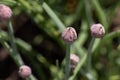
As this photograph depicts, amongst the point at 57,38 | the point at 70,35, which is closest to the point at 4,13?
the point at 70,35

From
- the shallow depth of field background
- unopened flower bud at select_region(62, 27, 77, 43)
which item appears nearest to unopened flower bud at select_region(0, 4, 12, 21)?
unopened flower bud at select_region(62, 27, 77, 43)

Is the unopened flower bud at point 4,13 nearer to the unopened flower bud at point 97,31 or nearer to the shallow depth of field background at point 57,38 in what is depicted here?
the unopened flower bud at point 97,31

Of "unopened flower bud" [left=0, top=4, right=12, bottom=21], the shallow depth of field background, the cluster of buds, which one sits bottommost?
the shallow depth of field background

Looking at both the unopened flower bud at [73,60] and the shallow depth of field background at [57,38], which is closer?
the unopened flower bud at [73,60]

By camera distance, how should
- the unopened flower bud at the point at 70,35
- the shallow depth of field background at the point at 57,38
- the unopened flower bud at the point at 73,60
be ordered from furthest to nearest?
1. the shallow depth of field background at the point at 57,38
2. the unopened flower bud at the point at 73,60
3. the unopened flower bud at the point at 70,35

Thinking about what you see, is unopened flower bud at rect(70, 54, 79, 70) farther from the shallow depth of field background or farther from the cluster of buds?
the shallow depth of field background

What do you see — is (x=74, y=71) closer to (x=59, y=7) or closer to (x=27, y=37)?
(x=59, y=7)

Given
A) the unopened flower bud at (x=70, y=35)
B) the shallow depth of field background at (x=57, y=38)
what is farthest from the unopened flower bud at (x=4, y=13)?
the shallow depth of field background at (x=57, y=38)

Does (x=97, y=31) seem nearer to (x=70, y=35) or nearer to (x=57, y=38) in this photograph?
(x=70, y=35)
